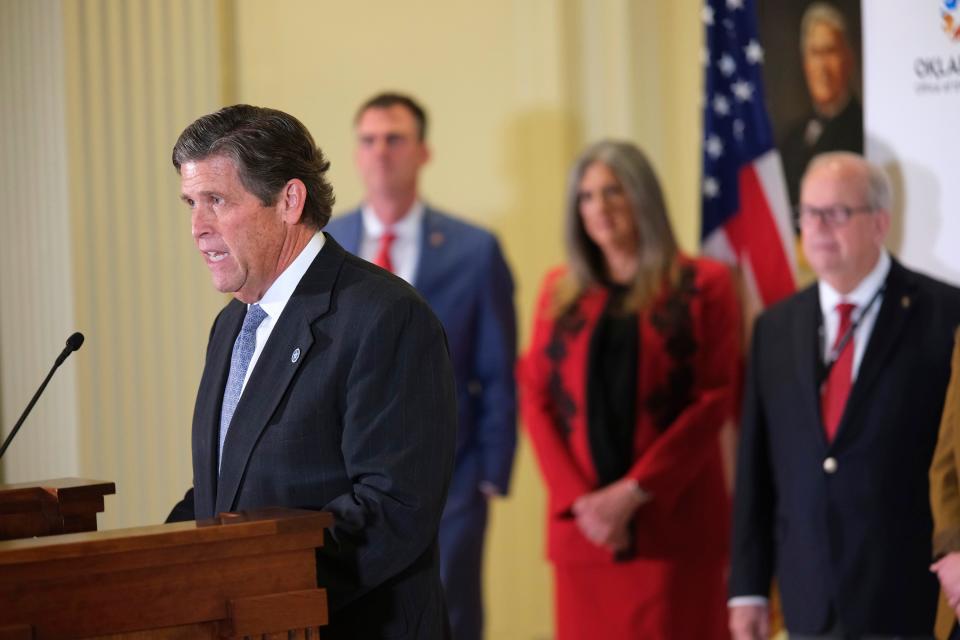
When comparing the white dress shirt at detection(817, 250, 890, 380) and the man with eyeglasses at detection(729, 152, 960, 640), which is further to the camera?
the white dress shirt at detection(817, 250, 890, 380)

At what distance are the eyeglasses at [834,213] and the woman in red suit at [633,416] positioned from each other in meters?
0.78

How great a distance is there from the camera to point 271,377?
7.73ft

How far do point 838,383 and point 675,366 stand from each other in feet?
2.83

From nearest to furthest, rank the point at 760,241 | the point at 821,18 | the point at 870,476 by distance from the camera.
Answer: the point at 870,476 → the point at 821,18 → the point at 760,241

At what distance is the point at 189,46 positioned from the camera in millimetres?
5125

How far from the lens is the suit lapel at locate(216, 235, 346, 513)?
7.64 feet

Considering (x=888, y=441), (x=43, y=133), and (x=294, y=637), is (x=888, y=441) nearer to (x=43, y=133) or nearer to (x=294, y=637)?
(x=294, y=637)

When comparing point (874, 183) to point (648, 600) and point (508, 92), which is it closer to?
point (648, 600)

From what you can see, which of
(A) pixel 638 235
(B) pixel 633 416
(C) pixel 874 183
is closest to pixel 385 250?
(A) pixel 638 235

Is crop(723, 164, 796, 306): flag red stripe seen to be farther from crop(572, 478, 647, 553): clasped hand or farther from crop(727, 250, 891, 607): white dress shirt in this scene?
crop(572, 478, 647, 553): clasped hand

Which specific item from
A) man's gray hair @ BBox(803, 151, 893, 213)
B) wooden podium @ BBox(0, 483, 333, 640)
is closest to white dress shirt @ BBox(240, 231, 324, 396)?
wooden podium @ BBox(0, 483, 333, 640)

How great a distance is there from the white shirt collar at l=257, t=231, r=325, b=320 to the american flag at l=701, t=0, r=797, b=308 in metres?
2.92

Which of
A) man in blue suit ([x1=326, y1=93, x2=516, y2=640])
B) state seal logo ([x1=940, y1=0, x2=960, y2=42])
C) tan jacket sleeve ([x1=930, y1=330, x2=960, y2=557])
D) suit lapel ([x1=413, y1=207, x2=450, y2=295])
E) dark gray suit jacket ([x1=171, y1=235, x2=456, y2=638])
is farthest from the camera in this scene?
suit lapel ([x1=413, y1=207, x2=450, y2=295])

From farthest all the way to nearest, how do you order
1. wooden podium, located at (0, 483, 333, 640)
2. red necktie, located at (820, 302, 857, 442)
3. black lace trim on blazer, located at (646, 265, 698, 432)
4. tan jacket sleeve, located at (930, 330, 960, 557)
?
1. black lace trim on blazer, located at (646, 265, 698, 432)
2. red necktie, located at (820, 302, 857, 442)
3. tan jacket sleeve, located at (930, 330, 960, 557)
4. wooden podium, located at (0, 483, 333, 640)
